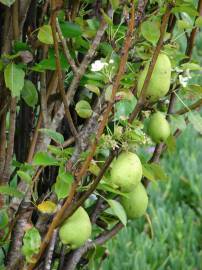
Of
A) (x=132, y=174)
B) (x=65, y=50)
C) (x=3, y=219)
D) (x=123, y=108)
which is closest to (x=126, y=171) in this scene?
(x=132, y=174)

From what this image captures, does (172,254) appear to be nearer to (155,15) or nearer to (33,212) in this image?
(33,212)

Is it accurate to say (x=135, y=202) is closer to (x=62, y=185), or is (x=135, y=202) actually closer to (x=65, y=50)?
(x=62, y=185)

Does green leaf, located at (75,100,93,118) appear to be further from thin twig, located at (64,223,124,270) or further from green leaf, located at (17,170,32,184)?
thin twig, located at (64,223,124,270)

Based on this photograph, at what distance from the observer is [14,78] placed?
1144mm

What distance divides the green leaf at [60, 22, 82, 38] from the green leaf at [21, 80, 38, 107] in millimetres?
138

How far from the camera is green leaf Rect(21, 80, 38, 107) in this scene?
48.5 inches

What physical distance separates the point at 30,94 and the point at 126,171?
31 centimetres

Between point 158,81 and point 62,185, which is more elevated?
point 158,81

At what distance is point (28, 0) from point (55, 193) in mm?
341

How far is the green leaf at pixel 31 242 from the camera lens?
3.74 ft

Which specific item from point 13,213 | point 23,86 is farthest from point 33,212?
point 23,86

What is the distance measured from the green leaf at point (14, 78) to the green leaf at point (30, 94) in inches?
3.0

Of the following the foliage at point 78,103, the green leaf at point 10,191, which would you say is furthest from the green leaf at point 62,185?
the green leaf at point 10,191

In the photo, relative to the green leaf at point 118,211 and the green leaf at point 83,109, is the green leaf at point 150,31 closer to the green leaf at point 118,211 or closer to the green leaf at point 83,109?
the green leaf at point 83,109
